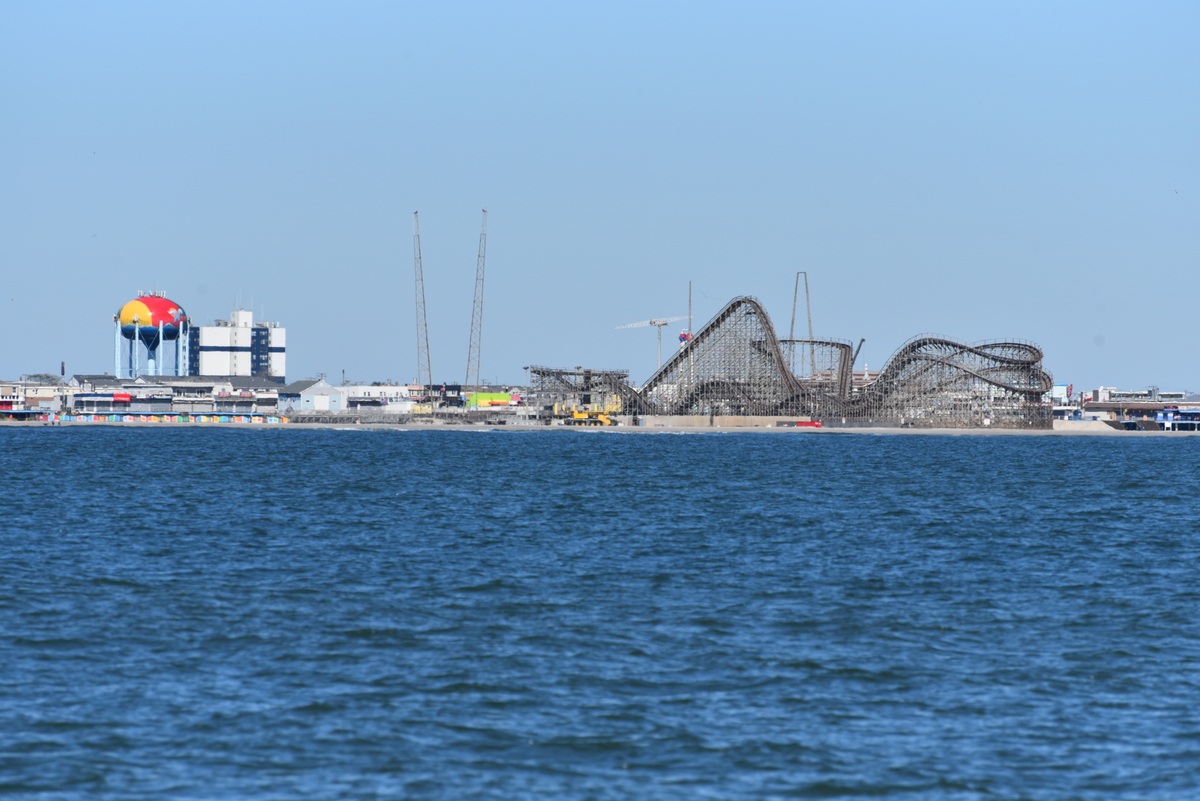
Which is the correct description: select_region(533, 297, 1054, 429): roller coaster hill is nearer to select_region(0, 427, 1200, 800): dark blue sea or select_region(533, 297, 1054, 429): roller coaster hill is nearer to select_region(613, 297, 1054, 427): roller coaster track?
select_region(613, 297, 1054, 427): roller coaster track

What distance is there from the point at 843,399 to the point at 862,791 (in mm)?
181580

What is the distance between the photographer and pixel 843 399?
641ft

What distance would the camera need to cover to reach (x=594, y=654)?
23953 millimetres

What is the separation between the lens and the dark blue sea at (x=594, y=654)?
17.3 metres

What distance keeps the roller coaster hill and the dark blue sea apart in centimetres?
13504

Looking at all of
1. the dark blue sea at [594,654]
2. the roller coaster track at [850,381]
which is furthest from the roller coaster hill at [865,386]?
the dark blue sea at [594,654]

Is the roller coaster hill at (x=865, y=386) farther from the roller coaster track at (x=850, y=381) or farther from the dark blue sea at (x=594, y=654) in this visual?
the dark blue sea at (x=594, y=654)

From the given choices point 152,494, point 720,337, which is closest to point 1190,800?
point 152,494

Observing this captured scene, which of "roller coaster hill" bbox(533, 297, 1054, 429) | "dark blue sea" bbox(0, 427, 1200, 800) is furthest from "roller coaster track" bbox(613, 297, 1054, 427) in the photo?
"dark blue sea" bbox(0, 427, 1200, 800)

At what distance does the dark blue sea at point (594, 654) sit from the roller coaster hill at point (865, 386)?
13504 cm

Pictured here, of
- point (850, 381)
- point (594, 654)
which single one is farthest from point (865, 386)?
point (594, 654)

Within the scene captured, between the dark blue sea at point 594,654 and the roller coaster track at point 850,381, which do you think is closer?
the dark blue sea at point 594,654

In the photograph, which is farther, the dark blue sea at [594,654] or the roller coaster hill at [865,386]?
the roller coaster hill at [865,386]

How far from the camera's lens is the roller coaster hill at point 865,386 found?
7382 inches
